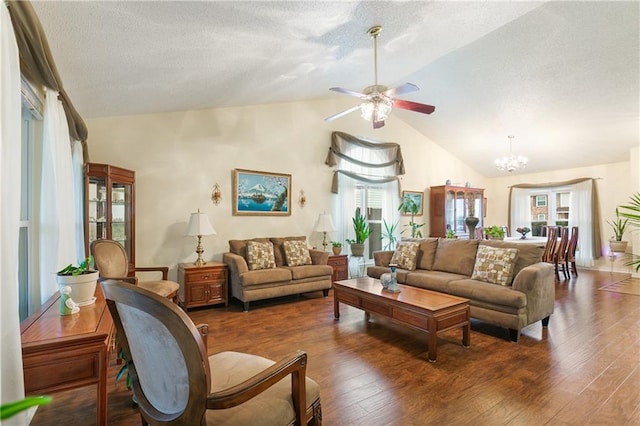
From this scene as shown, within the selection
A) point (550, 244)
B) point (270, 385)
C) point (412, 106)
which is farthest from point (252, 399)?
point (550, 244)

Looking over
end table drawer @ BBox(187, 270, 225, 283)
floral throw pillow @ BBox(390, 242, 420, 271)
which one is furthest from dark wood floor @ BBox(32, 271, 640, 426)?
floral throw pillow @ BBox(390, 242, 420, 271)

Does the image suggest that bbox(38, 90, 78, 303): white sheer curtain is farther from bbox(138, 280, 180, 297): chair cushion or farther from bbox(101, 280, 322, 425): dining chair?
bbox(101, 280, 322, 425): dining chair

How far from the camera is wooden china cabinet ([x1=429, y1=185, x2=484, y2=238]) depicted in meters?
7.21

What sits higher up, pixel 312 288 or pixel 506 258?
pixel 506 258

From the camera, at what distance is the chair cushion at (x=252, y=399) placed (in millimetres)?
1250

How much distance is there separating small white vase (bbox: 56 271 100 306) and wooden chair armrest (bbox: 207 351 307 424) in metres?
1.33

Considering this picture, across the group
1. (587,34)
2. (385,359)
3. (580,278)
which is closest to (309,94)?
(587,34)

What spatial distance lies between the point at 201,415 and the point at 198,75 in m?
3.06

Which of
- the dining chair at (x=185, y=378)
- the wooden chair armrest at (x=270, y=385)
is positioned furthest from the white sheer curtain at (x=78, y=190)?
the wooden chair armrest at (x=270, y=385)

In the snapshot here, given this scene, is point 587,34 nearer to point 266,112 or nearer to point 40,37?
point 266,112

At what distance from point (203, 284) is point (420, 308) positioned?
2.81 m

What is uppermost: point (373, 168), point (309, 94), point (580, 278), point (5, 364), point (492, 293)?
point (309, 94)

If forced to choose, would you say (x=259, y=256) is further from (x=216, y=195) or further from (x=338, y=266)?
(x=338, y=266)

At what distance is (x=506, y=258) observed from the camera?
347 cm
